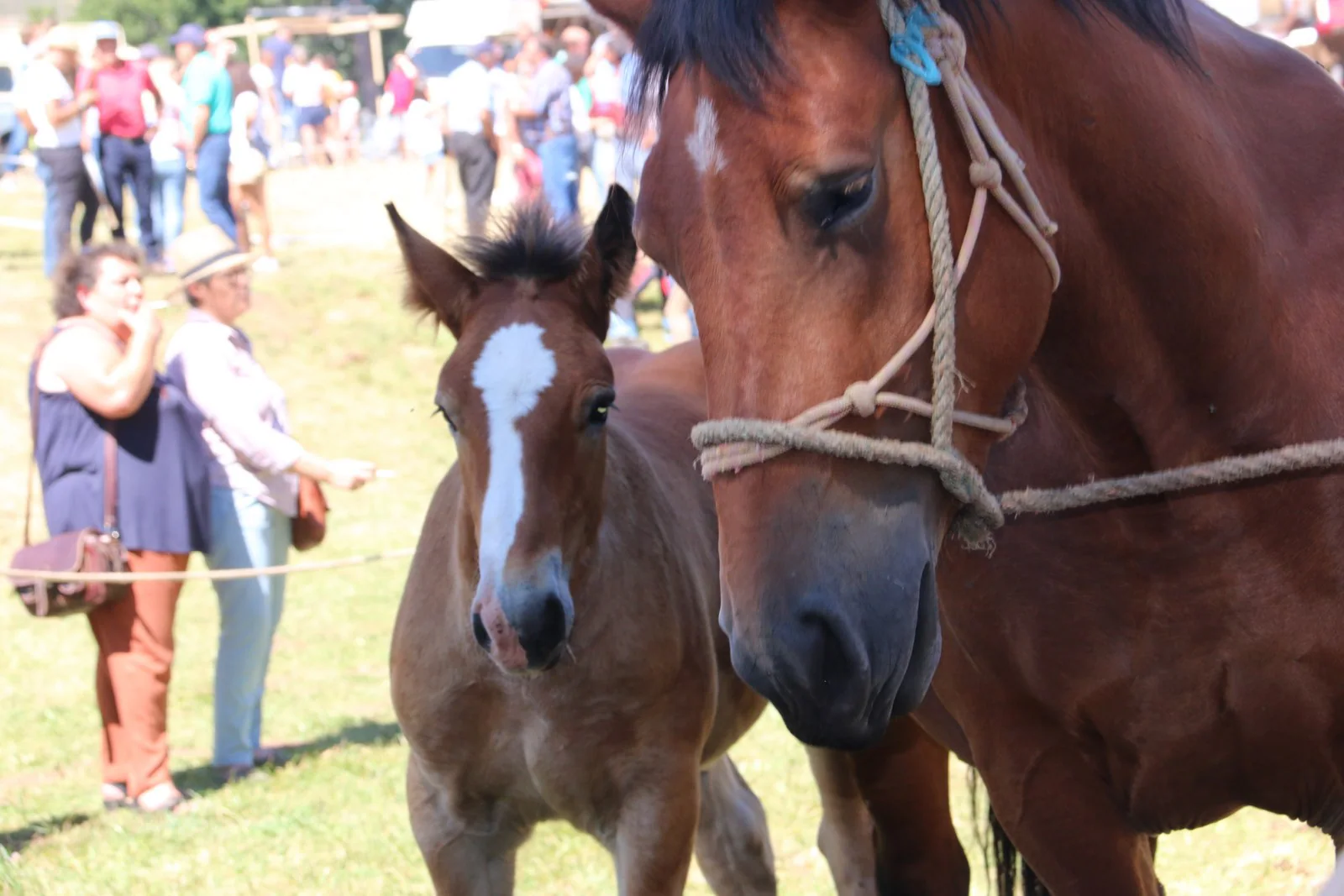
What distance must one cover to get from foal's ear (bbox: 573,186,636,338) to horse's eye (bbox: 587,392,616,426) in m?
0.25

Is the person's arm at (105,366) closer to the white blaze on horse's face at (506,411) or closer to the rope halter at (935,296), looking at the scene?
the white blaze on horse's face at (506,411)

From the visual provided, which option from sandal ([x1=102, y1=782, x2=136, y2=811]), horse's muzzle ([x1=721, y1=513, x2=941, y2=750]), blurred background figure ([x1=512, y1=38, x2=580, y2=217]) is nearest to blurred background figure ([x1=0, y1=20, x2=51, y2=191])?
blurred background figure ([x1=512, y1=38, x2=580, y2=217])

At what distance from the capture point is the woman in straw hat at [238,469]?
6184 mm

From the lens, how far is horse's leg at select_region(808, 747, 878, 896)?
14.1 ft

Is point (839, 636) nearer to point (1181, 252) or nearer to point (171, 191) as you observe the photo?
point (1181, 252)

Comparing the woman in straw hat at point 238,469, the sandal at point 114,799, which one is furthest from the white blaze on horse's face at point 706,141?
the sandal at point 114,799

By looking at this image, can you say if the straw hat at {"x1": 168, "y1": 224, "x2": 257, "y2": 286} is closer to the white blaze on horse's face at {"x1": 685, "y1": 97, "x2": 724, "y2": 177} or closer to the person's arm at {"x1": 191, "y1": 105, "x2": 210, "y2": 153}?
the white blaze on horse's face at {"x1": 685, "y1": 97, "x2": 724, "y2": 177}

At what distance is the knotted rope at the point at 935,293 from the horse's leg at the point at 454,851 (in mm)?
2009

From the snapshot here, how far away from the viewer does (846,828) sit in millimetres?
4348

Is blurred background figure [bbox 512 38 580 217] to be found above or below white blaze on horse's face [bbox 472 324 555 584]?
below

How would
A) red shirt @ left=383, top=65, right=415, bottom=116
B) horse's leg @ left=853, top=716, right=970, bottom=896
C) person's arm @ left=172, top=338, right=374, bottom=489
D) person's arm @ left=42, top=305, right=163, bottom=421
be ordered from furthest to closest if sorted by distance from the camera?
red shirt @ left=383, top=65, right=415, bottom=116, person's arm @ left=172, top=338, right=374, bottom=489, person's arm @ left=42, top=305, right=163, bottom=421, horse's leg @ left=853, top=716, right=970, bottom=896

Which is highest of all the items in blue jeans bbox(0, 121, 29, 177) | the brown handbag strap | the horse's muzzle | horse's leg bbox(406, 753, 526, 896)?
the horse's muzzle

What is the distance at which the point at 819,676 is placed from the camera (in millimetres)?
1791

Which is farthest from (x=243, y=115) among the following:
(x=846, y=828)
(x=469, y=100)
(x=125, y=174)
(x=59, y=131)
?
(x=846, y=828)
